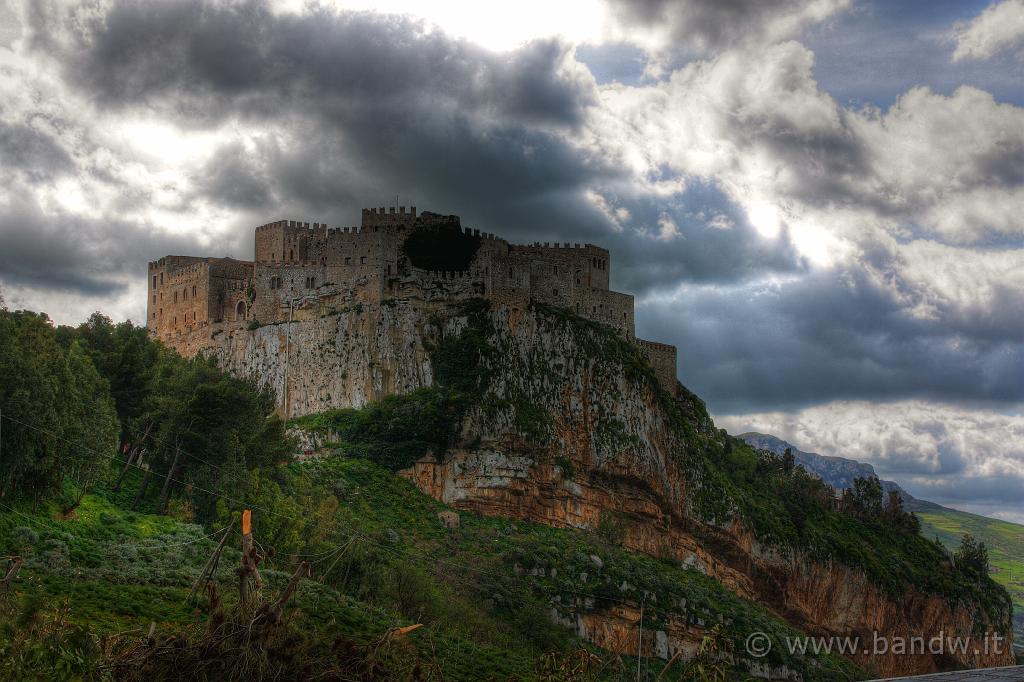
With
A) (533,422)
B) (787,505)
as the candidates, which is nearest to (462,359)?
(533,422)

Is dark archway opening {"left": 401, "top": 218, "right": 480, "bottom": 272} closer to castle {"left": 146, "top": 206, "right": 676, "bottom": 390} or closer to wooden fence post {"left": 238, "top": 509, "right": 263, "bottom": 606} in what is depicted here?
castle {"left": 146, "top": 206, "right": 676, "bottom": 390}

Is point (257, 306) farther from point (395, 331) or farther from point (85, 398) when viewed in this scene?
point (85, 398)

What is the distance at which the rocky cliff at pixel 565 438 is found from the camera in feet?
253

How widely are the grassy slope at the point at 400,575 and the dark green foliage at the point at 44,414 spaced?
1.55 metres

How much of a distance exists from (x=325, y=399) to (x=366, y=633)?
35147 mm

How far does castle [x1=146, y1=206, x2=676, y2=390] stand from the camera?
80.0m

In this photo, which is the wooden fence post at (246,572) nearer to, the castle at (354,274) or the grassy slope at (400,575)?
the grassy slope at (400,575)

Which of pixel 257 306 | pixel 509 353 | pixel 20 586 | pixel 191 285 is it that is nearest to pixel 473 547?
pixel 509 353

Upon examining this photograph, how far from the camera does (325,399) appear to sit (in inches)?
3105

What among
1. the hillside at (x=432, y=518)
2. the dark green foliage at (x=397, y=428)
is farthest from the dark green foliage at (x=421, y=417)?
the hillside at (x=432, y=518)

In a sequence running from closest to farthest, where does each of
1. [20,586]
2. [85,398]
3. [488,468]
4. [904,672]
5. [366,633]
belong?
1. [20,586]
2. [366,633]
3. [85,398]
4. [488,468]
5. [904,672]

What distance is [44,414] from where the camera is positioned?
1781 inches

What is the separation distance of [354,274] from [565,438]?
57.9 feet

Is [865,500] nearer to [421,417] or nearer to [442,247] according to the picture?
[442,247]
